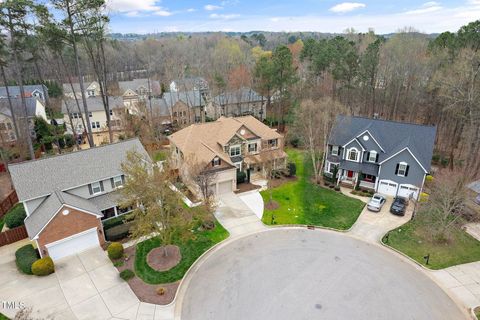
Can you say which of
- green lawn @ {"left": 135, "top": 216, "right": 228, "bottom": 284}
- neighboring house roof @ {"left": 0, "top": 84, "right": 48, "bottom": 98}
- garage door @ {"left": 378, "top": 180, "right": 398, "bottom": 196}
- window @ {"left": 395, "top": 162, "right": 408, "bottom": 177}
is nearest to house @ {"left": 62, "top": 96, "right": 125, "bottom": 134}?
neighboring house roof @ {"left": 0, "top": 84, "right": 48, "bottom": 98}

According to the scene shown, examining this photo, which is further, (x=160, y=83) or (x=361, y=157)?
(x=160, y=83)

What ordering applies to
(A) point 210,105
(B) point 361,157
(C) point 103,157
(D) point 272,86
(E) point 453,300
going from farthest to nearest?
(A) point 210,105, (D) point 272,86, (B) point 361,157, (C) point 103,157, (E) point 453,300

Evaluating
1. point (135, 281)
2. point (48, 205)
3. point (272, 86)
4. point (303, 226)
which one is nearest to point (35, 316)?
point (135, 281)

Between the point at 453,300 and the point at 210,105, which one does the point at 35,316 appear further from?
the point at 210,105

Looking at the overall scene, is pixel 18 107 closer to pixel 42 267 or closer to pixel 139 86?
pixel 139 86

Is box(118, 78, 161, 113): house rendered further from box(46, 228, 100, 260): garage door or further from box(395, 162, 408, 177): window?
box(395, 162, 408, 177): window

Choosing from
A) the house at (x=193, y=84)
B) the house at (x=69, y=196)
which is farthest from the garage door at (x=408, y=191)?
the house at (x=193, y=84)
